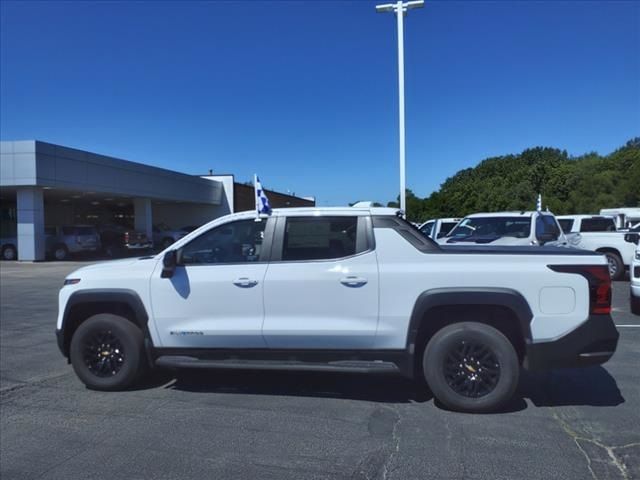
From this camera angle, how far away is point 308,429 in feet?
14.8

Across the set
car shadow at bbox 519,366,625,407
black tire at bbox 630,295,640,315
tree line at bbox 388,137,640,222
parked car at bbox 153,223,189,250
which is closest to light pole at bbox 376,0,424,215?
black tire at bbox 630,295,640,315

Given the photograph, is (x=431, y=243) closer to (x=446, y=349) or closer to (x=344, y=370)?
(x=446, y=349)

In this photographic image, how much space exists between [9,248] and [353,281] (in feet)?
91.4

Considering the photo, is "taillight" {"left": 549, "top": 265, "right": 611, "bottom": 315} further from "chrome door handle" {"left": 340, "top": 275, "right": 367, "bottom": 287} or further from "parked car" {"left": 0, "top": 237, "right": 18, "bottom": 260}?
"parked car" {"left": 0, "top": 237, "right": 18, "bottom": 260}

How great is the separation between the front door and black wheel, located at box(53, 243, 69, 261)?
25073 millimetres

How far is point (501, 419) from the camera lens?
4.65m

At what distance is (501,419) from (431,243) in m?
1.67

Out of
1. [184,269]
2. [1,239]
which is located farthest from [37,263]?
[184,269]

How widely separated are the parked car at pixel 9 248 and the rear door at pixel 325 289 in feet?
88.3

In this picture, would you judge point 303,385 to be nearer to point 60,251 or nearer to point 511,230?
point 511,230

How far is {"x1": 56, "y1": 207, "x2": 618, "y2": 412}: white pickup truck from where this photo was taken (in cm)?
460

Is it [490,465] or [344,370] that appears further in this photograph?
[344,370]

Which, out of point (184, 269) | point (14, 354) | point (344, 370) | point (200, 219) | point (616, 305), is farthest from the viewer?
point (200, 219)

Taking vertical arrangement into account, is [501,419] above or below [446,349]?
below
